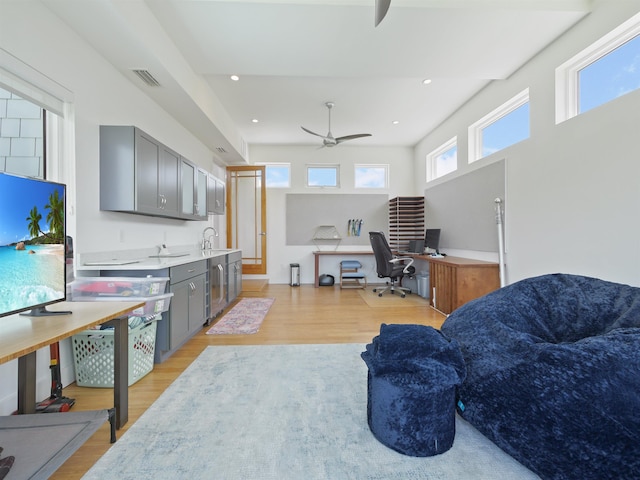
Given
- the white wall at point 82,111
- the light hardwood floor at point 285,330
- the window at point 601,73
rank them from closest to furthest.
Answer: the light hardwood floor at point 285,330 → the white wall at point 82,111 → the window at point 601,73

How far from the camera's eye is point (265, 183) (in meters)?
5.65

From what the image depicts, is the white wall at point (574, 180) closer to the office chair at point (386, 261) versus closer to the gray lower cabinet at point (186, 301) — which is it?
the office chair at point (386, 261)

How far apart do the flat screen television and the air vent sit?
184 centimetres

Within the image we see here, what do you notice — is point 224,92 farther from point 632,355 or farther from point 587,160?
point 632,355

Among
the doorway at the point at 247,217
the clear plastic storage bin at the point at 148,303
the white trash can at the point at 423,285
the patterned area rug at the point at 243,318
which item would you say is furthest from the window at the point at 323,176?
the clear plastic storage bin at the point at 148,303

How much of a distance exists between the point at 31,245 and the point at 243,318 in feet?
8.26

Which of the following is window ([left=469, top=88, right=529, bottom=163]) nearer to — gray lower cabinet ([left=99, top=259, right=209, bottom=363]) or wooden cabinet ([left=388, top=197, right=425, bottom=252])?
wooden cabinet ([left=388, top=197, right=425, bottom=252])

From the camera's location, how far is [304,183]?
601cm

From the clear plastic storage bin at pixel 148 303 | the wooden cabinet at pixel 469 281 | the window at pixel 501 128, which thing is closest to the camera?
the clear plastic storage bin at pixel 148 303

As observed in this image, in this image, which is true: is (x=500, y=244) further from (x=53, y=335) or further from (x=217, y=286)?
(x=53, y=335)

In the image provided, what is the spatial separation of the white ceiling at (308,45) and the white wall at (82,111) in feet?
0.50

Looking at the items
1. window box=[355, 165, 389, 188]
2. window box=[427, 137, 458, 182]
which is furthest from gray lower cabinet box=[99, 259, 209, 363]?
window box=[427, 137, 458, 182]

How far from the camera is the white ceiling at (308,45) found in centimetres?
218

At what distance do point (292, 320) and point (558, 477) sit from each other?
2.69 m
